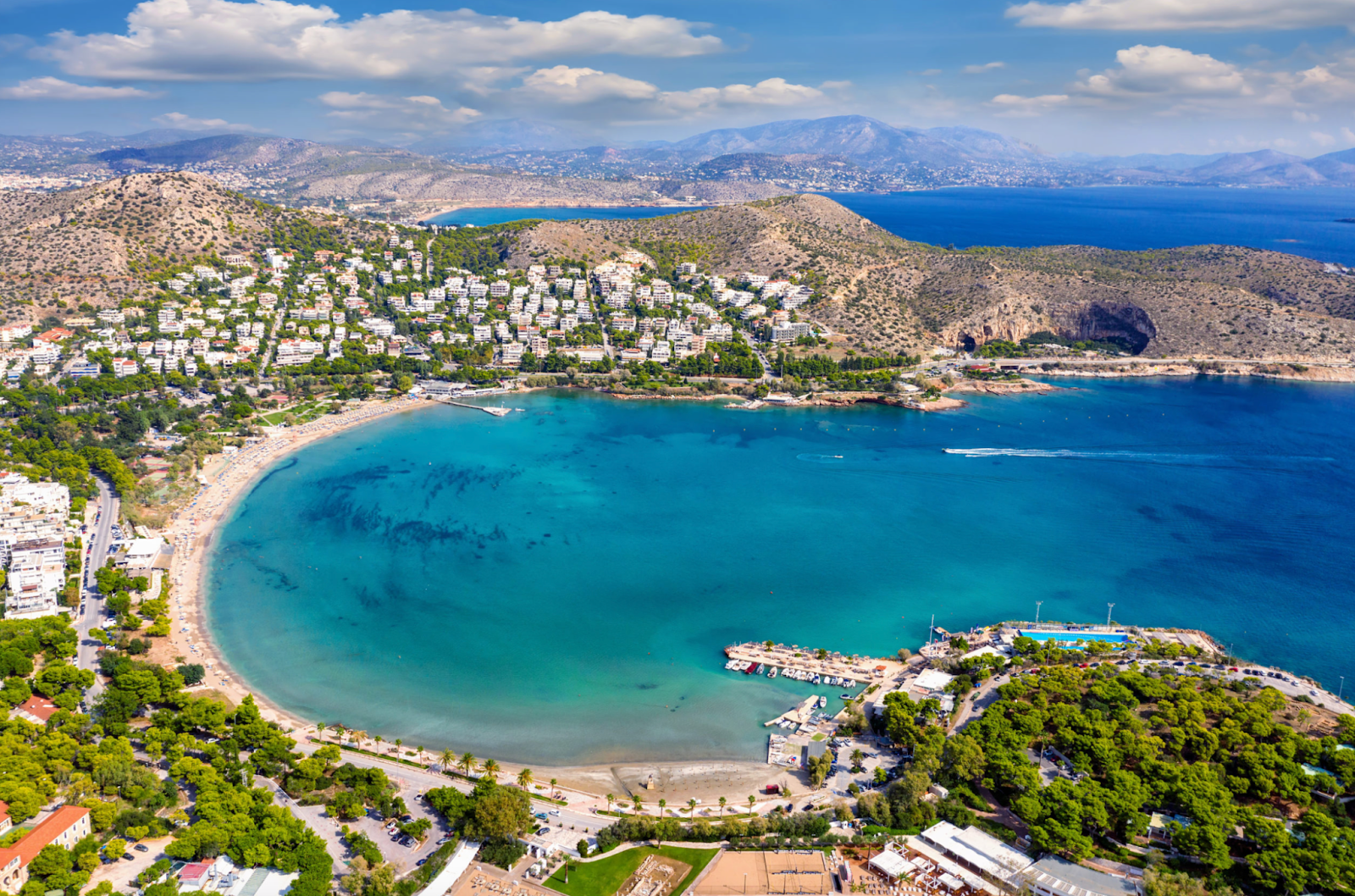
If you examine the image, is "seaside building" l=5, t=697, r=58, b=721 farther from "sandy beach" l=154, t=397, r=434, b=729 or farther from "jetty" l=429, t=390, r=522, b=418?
"jetty" l=429, t=390, r=522, b=418

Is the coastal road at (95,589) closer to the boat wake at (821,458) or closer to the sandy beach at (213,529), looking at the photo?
the sandy beach at (213,529)

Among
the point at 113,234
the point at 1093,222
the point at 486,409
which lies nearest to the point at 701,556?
the point at 486,409

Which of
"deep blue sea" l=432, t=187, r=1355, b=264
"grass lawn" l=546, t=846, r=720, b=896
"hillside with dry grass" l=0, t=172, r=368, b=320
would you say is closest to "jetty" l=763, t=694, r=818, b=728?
"grass lawn" l=546, t=846, r=720, b=896

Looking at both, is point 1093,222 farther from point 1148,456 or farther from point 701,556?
point 701,556

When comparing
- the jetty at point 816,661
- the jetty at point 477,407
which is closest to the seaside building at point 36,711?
the jetty at point 816,661

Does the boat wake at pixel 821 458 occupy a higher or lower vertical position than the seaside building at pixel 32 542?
higher

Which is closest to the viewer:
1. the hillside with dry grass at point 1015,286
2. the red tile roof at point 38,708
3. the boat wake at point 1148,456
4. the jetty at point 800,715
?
the red tile roof at point 38,708
